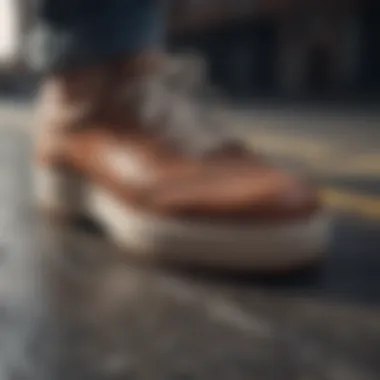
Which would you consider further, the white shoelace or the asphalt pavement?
the white shoelace

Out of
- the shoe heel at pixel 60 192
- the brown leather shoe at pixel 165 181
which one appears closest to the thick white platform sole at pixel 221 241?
the brown leather shoe at pixel 165 181

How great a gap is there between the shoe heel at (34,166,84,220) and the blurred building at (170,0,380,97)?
1.36 metres

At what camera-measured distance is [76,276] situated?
2.26 ft

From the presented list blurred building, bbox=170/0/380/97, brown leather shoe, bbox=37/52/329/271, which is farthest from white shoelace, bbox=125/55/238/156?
blurred building, bbox=170/0/380/97

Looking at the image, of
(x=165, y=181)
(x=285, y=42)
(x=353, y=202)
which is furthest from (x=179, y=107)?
(x=285, y=42)

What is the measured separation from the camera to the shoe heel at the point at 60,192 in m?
0.86

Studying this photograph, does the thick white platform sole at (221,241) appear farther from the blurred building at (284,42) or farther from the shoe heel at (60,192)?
the blurred building at (284,42)

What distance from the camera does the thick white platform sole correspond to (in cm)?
A: 66

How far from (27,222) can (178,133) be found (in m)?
0.21

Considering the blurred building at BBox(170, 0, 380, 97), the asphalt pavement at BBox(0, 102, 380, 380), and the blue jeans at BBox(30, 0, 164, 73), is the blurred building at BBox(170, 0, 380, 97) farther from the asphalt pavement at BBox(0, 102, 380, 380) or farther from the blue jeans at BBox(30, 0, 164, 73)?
the asphalt pavement at BBox(0, 102, 380, 380)

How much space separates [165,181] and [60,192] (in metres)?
0.20

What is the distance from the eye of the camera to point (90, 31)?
88cm

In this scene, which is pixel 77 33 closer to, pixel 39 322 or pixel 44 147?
pixel 44 147

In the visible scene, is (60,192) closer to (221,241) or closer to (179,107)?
(179,107)
